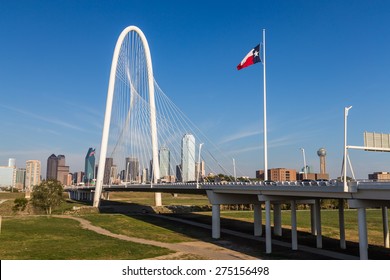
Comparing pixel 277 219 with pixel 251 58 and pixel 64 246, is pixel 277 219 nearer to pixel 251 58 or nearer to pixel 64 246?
pixel 251 58

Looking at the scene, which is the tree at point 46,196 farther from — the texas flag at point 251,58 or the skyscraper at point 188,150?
the texas flag at point 251,58

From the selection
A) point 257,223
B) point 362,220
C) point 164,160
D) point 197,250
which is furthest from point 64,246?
point 164,160

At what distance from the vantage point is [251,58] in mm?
50219

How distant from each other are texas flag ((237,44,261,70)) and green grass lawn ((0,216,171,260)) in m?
26.3

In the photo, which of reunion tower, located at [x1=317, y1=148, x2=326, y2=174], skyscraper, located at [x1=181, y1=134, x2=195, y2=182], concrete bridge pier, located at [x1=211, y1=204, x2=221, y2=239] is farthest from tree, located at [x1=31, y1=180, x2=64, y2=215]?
reunion tower, located at [x1=317, y1=148, x2=326, y2=174]

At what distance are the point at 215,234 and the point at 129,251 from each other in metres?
16.6

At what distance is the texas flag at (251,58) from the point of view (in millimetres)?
49875

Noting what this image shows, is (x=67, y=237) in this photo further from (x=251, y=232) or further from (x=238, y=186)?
(x=251, y=232)

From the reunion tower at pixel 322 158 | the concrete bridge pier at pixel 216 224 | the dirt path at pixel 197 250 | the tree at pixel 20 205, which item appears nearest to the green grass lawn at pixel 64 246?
the dirt path at pixel 197 250

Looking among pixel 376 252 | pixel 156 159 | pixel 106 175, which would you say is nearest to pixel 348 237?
pixel 376 252

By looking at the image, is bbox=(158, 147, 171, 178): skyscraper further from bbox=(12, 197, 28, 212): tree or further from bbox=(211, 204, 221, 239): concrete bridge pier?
bbox=(211, 204, 221, 239): concrete bridge pier

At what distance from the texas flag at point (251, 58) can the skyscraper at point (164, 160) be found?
1786 inches

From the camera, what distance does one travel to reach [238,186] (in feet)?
159

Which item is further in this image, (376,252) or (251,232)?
(251,232)
